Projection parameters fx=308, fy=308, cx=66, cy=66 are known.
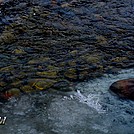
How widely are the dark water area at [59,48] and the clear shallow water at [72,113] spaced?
16mm

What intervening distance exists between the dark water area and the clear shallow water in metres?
0.02

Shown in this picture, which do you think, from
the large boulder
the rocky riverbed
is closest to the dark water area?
the rocky riverbed

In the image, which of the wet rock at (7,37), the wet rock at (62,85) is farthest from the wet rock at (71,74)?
the wet rock at (7,37)

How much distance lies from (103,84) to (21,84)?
1.52 m

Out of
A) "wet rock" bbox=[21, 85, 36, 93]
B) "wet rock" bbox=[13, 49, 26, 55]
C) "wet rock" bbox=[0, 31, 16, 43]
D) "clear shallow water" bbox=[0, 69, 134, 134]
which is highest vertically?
"wet rock" bbox=[0, 31, 16, 43]

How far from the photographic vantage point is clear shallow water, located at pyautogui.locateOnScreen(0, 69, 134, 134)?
179 inches

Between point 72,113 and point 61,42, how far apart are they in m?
2.79

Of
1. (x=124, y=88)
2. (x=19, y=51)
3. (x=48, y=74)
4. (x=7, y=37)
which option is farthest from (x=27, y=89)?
Answer: (x=7, y=37)

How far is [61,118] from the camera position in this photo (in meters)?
4.81

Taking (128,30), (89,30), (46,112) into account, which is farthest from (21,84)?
(128,30)

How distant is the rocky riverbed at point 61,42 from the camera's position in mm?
5949

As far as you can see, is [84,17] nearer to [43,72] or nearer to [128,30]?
[128,30]

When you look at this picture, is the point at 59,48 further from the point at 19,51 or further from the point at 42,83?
the point at 42,83

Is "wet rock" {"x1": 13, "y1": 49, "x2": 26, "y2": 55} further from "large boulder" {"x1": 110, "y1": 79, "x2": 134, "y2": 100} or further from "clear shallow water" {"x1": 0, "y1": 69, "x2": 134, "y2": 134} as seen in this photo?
"large boulder" {"x1": 110, "y1": 79, "x2": 134, "y2": 100}
